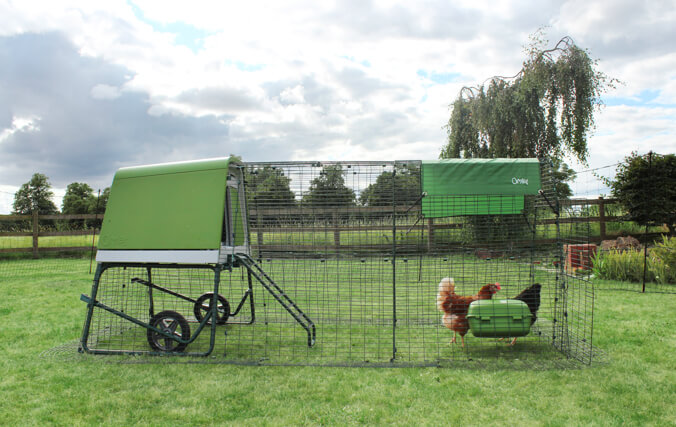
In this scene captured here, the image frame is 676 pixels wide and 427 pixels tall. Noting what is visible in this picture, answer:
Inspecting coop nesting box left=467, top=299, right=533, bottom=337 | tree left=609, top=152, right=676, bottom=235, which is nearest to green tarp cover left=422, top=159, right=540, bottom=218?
coop nesting box left=467, top=299, right=533, bottom=337

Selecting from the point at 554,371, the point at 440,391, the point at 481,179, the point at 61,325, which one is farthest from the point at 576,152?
the point at 61,325

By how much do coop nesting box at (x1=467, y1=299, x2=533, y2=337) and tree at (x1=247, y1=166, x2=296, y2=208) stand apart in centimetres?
212

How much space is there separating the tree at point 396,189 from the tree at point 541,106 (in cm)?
853

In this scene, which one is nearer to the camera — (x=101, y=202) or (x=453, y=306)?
(x=453, y=306)

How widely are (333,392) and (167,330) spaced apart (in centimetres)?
195

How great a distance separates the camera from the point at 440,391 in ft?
10.5

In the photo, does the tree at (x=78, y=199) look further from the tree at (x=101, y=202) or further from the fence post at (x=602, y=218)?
the fence post at (x=602, y=218)

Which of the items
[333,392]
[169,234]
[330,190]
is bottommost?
[333,392]

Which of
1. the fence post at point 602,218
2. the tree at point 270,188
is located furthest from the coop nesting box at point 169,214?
the fence post at point 602,218

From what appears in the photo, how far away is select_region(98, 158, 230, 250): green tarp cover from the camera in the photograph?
405 cm

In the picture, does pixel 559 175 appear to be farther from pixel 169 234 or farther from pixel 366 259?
pixel 169 234

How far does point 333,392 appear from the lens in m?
3.18

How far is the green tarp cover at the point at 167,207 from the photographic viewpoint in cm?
405

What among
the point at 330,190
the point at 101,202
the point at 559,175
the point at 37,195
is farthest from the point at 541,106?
the point at 37,195
